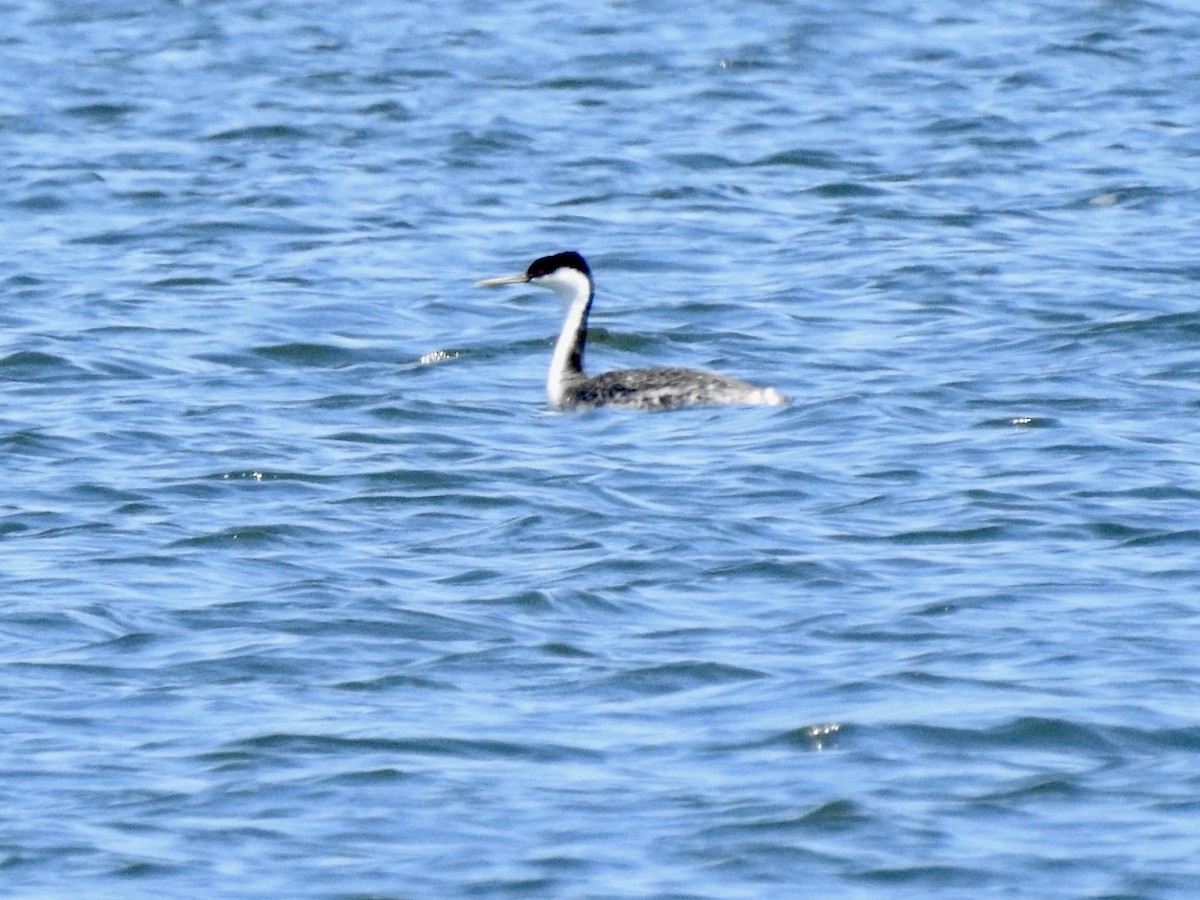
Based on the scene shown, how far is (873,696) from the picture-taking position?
9.12m

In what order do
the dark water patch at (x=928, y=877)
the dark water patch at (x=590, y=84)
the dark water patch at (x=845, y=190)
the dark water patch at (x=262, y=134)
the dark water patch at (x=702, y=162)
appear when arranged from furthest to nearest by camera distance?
the dark water patch at (x=590, y=84) < the dark water patch at (x=262, y=134) < the dark water patch at (x=702, y=162) < the dark water patch at (x=845, y=190) < the dark water patch at (x=928, y=877)

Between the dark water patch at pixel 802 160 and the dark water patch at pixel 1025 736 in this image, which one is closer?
the dark water patch at pixel 1025 736

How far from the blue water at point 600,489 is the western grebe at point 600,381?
7.8 inches

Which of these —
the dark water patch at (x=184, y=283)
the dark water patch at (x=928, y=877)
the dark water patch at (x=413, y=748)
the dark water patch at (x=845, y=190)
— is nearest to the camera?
the dark water patch at (x=928, y=877)

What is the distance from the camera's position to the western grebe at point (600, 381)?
46.7 ft

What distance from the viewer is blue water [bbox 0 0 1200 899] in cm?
808

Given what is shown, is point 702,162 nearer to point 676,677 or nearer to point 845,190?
point 845,190

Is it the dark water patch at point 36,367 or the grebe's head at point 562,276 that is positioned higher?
the grebe's head at point 562,276

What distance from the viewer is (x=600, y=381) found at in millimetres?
14656

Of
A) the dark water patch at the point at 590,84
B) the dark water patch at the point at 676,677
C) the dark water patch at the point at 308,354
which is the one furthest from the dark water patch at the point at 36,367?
the dark water patch at the point at 590,84

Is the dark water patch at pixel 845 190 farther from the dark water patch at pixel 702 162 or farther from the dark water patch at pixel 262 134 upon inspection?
the dark water patch at pixel 262 134

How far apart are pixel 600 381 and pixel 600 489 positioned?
2.25 meters

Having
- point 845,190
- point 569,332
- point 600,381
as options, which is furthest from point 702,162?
point 600,381

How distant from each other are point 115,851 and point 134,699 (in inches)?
54.6
